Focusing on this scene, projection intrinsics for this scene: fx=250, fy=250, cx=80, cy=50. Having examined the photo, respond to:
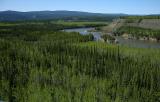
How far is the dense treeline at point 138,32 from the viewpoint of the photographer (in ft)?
527

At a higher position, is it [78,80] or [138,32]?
[138,32]

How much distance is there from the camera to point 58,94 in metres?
44.7

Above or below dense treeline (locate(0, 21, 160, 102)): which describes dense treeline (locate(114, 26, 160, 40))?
above

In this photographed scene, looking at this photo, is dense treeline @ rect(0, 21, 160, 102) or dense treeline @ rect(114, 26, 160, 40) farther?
dense treeline @ rect(114, 26, 160, 40)

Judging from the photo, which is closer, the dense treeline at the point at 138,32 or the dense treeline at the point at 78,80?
the dense treeline at the point at 78,80

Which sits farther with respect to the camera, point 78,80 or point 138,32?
point 138,32

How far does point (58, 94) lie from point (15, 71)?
922 inches

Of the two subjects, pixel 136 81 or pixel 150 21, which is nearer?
pixel 136 81

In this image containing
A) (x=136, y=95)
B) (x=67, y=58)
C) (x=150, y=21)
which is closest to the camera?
(x=136, y=95)

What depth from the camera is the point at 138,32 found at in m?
172

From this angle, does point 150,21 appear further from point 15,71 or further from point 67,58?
point 15,71

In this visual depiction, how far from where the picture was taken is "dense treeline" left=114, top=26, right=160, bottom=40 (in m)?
161

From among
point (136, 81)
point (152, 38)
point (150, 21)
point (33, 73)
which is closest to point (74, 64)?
point (33, 73)

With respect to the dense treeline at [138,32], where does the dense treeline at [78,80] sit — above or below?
below
